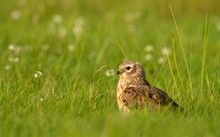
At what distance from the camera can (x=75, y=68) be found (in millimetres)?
11211

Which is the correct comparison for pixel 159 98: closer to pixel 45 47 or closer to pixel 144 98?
pixel 144 98

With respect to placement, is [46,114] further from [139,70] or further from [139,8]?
[139,8]

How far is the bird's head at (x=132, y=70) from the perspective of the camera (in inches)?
352

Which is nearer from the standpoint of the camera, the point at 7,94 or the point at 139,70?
the point at 7,94

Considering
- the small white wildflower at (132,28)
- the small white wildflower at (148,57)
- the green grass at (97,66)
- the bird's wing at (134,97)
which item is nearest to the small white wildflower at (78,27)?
the green grass at (97,66)

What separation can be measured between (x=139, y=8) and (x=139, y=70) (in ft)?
27.2

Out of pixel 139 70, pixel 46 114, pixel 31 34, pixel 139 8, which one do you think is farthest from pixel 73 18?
pixel 46 114

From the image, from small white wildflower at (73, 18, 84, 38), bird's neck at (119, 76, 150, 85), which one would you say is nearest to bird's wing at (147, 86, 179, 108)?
bird's neck at (119, 76, 150, 85)

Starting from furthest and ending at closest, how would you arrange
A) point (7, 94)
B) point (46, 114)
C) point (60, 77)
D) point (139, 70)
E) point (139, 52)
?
point (139, 52), point (60, 77), point (139, 70), point (7, 94), point (46, 114)

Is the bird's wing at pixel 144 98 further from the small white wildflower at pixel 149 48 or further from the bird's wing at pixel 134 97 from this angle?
the small white wildflower at pixel 149 48

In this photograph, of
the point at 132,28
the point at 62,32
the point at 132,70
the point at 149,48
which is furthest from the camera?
the point at 132,28

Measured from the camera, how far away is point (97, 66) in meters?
11.7

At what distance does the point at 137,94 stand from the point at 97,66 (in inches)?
138

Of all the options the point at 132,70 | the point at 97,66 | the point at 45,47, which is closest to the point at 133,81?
the point at 132,70
